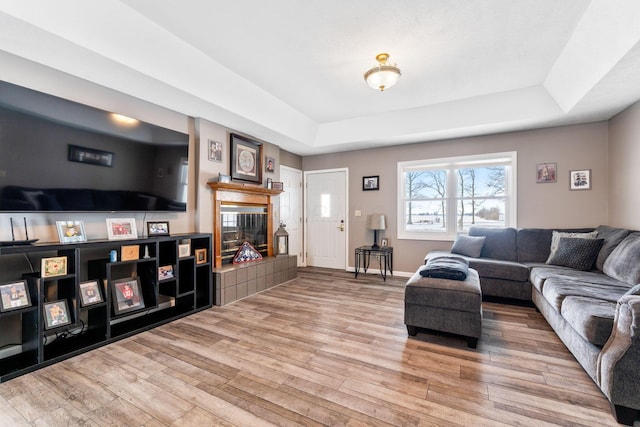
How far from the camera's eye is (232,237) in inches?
165

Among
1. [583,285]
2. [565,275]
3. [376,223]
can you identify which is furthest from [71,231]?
[565,275]

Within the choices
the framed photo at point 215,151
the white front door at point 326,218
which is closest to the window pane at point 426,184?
the white front door at point 326,218

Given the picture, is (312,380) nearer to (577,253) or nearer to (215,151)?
(215,151)

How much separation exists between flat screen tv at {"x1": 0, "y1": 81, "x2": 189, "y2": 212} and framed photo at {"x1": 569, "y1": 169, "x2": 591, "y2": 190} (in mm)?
5341

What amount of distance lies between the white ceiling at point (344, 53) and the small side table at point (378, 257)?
7.22 feet

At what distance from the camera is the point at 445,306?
2504 mm

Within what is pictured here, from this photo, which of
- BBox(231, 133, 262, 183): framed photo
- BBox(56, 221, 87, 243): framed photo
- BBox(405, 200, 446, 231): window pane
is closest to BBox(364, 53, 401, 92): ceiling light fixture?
BBox(231, 133, 262, 183): framed photo

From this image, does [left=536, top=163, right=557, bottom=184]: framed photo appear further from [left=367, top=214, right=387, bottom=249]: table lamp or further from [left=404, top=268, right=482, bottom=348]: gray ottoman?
[left=404, top=268, right=482, bottom=348]: gray ottoman

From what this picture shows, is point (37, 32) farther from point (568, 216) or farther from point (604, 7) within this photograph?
point (568, 216)

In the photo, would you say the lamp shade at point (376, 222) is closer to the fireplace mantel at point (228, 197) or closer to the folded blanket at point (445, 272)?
the fireplace mantel at point (228, 197)

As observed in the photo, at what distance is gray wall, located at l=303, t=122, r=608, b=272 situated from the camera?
153 inches

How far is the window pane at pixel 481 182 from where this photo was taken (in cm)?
450

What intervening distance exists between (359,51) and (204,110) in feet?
6.43

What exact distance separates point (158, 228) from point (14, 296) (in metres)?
1.22
